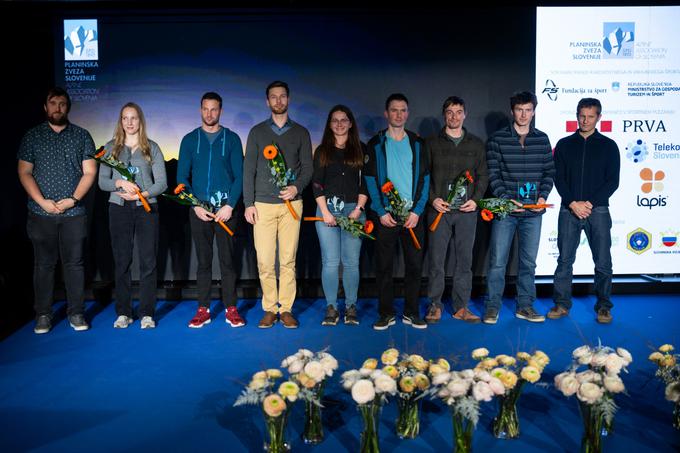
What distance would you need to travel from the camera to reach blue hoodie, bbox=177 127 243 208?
532cm

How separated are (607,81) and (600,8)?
647mm

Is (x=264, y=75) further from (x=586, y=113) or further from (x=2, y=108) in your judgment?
(x=586, y=113)

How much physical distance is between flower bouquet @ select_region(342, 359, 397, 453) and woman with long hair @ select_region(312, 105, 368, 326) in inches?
88.0

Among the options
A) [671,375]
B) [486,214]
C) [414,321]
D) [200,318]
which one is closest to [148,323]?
[200,318]

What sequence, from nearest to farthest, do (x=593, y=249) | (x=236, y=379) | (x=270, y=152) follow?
(x=236, y=379), (x=270, y=152), (x=593, y=249)

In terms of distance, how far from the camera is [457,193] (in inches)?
205

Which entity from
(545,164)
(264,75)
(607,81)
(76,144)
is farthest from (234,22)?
(607,81)

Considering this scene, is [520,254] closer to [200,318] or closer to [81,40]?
[200,318]

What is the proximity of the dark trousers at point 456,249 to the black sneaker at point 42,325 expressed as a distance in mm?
2871

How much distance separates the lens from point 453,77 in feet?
20.8

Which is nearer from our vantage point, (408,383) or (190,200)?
(408,383)

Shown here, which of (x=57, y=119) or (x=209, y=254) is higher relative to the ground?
(x=57, y=119)

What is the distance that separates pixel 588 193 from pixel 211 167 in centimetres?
290

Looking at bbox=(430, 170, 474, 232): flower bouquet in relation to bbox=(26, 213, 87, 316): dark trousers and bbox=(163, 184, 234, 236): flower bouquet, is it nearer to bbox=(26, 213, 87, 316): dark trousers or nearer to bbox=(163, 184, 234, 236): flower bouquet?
bbox=(163, 184, 234, 236): flower bouquet
